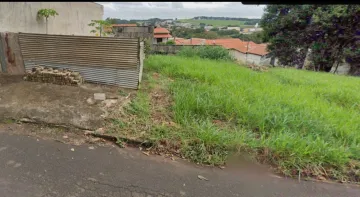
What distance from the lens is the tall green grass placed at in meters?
2.39

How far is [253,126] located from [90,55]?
→ 354 centimetres

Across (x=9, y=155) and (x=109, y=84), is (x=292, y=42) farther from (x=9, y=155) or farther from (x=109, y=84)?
(x=9, y=155)

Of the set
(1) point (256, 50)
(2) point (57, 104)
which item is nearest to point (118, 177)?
(2) point (57, 104)

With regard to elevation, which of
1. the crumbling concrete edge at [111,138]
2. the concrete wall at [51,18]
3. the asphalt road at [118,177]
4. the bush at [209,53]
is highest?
the concrete wall at [51,18]

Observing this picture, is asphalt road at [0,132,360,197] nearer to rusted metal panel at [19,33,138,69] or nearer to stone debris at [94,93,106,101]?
stone debris at [94,93,106,101]

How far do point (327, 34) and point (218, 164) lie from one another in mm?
13692

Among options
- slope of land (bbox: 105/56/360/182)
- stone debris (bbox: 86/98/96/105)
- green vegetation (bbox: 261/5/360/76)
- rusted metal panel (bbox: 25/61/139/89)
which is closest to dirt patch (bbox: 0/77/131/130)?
stone debris (bbox: 86/98/96/105)

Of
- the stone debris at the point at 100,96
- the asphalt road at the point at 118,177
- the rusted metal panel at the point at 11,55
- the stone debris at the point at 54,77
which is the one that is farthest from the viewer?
the rusted metal panel at the point at 11,55

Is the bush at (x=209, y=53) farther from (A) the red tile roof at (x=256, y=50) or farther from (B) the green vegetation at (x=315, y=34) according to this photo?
(A) the red tile roof at (x=256, y=50)

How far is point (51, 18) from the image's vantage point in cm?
664

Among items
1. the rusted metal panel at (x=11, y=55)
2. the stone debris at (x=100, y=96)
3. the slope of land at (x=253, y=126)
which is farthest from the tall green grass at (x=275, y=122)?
the rusted metal panel at (x=11, y=55)

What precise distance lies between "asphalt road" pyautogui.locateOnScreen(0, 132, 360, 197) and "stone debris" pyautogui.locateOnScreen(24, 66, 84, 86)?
6.42 feet

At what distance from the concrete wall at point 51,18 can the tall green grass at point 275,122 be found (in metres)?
4.78

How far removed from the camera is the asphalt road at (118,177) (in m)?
1.83
